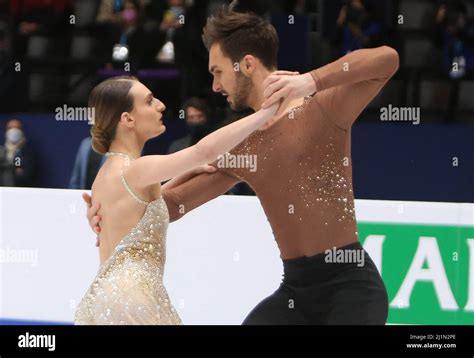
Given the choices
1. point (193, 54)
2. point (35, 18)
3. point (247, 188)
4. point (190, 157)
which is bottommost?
point (247, 188)

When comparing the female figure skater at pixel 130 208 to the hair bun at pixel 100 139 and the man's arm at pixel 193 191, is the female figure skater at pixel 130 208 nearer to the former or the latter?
the hair bun at pixel 100 139

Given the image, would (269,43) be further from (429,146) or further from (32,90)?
(32,90)

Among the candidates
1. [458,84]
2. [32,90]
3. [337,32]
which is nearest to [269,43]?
[337,32]

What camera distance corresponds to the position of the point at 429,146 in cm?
538

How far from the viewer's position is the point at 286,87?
3.89m

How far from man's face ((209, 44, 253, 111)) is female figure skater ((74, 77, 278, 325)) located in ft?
1.37

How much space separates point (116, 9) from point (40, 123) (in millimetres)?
826

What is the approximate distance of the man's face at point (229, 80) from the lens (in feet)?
14.3

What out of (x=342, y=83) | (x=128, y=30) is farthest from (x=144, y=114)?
(x=128, y=30)

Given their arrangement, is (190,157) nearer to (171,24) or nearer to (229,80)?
(229,80)

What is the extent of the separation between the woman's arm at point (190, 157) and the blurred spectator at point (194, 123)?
150cm

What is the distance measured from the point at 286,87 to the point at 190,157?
0.46 meters

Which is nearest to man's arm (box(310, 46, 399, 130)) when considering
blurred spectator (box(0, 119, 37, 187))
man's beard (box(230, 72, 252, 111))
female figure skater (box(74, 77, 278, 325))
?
female figure skater (box(74, 77, 278, 325))
